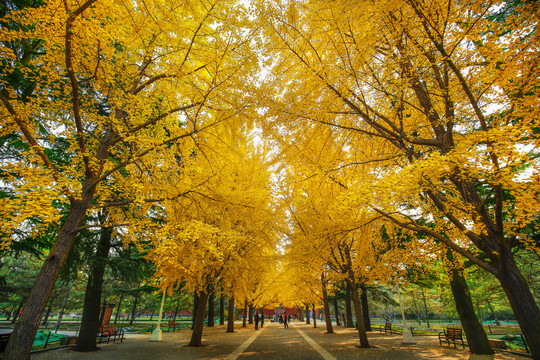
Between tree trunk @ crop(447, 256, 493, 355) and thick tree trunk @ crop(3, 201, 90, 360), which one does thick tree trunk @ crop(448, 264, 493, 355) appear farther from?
thick tree trunk @ crop(3, 201, 90, 360)

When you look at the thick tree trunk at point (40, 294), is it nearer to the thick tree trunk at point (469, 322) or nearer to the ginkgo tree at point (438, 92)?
the ginkgo tree at point (438, 92)

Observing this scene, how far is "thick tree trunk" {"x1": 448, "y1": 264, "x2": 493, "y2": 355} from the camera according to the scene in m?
8.14

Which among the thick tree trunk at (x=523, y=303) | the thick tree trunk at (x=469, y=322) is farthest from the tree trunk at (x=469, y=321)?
the thick tree trunk at (x=523, y=303)

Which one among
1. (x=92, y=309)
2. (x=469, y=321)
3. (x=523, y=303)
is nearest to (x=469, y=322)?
(x=469, y=321)

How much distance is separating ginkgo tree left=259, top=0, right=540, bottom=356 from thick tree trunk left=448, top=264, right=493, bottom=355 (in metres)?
5.15

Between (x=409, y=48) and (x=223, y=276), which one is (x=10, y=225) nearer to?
(x=223, y=276)

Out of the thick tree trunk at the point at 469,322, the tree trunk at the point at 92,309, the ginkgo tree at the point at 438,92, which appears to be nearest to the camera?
the ginkgo tree at the point at 438,92

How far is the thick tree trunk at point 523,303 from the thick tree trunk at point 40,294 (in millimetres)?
7860

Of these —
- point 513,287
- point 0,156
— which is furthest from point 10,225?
point 513,287

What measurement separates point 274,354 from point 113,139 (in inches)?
375

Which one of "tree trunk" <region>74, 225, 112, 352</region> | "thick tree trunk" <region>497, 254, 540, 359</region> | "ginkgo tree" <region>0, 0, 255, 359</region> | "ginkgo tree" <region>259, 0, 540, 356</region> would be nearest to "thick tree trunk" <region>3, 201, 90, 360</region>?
"ginkgo tree" <region>0, 0, 255, 359</region>

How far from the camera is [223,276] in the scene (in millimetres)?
9133

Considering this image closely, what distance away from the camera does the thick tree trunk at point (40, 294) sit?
371 centimetres

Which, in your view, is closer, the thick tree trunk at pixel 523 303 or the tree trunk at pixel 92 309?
the thick tree trunk at pixel 523 303
